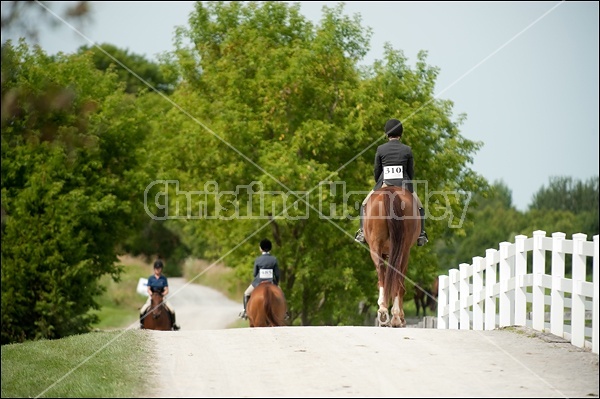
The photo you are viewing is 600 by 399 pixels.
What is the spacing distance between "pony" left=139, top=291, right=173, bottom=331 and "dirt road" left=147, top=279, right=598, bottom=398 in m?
9.45

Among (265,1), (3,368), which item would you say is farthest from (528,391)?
(265,1)

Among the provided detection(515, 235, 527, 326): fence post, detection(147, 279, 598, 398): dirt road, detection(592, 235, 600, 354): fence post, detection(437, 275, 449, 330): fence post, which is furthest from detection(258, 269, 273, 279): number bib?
detection(592, 235, 600, 354): fence post

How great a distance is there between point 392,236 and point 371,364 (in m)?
5.04

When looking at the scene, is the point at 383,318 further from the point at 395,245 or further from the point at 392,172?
the point at 392,172

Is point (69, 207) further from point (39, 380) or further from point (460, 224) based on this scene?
point (39, 380)

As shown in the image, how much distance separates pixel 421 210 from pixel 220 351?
207 inches

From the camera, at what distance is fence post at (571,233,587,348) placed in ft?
40.1

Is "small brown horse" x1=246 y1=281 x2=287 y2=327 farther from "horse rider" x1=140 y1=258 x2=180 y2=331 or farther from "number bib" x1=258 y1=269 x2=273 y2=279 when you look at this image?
"horse rider" x1=140 y1=258 x2=180 y2=331

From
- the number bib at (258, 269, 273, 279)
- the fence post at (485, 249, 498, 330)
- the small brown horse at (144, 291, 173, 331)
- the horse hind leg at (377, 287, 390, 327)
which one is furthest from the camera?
the small brown horse at (144, 291, 173, 331)

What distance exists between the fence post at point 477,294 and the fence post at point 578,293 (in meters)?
5.36

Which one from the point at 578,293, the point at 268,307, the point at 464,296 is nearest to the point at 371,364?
the point at 578,293

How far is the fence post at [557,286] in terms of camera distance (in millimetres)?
13086

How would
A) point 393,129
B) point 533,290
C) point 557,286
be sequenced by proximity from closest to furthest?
point 557,286, point 533,290, point 393,129

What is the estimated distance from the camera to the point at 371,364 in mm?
11016
